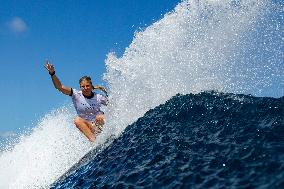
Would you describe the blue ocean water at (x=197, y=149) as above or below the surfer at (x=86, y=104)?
below

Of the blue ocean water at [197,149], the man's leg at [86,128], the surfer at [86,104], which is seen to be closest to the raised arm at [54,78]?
the surfer at [86,104]

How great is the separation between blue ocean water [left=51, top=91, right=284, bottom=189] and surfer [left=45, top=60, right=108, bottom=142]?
1.44 metres

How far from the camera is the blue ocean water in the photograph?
304 inches

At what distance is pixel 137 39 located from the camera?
1677 centimetres

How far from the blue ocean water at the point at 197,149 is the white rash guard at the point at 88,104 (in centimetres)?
179

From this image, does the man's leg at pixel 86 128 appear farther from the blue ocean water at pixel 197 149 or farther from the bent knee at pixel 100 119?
the blue ocean water at pixel 197 149

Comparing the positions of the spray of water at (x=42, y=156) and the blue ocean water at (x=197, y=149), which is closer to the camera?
the blue ocean water at (x=197, y=149)

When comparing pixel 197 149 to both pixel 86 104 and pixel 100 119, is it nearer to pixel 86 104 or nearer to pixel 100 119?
pixel 100 119

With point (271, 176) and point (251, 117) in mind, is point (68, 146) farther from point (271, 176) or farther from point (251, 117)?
point (271, 176)

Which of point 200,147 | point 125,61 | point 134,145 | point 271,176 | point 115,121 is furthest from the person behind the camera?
point 125,61

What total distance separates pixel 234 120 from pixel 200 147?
64.0 inches

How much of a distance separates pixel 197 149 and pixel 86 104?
5.99m

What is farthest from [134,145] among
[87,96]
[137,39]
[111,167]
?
[137,39]

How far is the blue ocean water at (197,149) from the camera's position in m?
7.73
